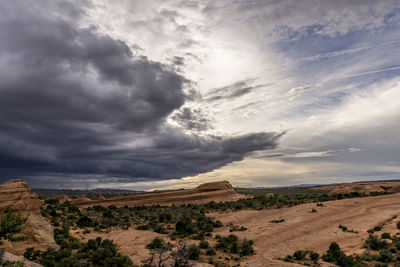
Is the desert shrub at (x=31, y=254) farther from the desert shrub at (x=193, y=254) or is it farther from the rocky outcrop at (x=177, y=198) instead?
the rocky outcrop at (x=177, y=198)

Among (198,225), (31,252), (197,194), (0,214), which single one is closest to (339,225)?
(198,225)

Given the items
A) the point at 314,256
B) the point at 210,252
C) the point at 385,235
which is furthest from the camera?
the point at 385,235

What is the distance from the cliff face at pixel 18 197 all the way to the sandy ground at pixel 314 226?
19766 millimetres

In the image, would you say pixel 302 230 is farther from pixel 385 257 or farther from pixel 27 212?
pixel 27 212

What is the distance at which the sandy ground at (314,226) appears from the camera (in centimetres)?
2048

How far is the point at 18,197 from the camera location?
22.2 meters

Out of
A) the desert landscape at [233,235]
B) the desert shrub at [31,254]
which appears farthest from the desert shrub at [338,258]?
the desert shrub at [31,254]

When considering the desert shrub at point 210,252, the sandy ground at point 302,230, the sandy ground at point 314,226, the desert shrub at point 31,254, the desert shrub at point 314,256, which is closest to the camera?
the desert shrub at point 31,254

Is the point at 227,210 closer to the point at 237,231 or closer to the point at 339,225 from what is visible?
the point at 237,231

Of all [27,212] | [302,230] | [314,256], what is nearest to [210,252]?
[314,256]

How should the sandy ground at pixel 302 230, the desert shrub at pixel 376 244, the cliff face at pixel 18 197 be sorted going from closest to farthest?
the desert shrub at pixel 376 244
the sandy ground at pixel 302 230
the cliff face at pixel 18 197

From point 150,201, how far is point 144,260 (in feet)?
150

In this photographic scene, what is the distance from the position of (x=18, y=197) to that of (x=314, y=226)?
1197 inches

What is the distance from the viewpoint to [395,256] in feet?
54.6
